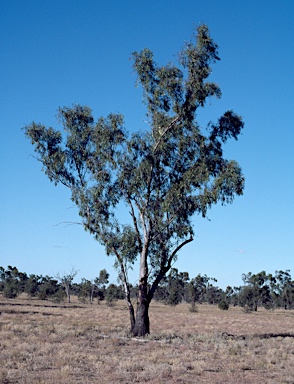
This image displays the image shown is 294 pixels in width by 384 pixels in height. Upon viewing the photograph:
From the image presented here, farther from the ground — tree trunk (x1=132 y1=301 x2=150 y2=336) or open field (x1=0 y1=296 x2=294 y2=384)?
tree trunk (x1=132 y1=301 x2=150 y2=336)

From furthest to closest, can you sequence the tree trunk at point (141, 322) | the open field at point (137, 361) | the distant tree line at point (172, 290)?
the distant tree line at point (172, 290) → the tree trunk at point (141, 322) → the open field at point (137, 361)

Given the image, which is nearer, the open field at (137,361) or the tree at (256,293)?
the open field at (137,361)

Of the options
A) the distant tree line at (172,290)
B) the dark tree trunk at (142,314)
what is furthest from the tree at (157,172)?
the distant tree line at (172,290)

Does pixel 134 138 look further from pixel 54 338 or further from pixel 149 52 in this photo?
pixel 54 338

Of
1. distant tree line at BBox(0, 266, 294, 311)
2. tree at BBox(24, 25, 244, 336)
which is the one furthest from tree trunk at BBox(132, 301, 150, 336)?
distant tree line at BBox(0, 266, 294, 311)

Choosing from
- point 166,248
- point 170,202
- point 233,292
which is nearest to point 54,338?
point 166,248

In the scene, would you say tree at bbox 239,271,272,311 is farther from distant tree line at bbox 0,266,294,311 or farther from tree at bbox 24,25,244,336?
tree at bbox 24,25,244,336

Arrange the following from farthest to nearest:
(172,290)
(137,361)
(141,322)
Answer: (172,290) < (141,322) < (137,361)

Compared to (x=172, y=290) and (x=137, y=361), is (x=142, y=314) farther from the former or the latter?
(x=172, y=290)

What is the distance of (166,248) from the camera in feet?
82.5

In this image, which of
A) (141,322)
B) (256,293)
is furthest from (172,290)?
(141,322)

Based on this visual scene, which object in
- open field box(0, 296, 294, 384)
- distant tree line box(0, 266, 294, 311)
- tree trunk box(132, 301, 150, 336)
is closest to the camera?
open field box(0, 296, 294, 384)

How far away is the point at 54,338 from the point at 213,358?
9066 millimetres

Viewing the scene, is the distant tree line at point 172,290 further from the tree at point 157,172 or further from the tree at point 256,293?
the tree at point 157,172
